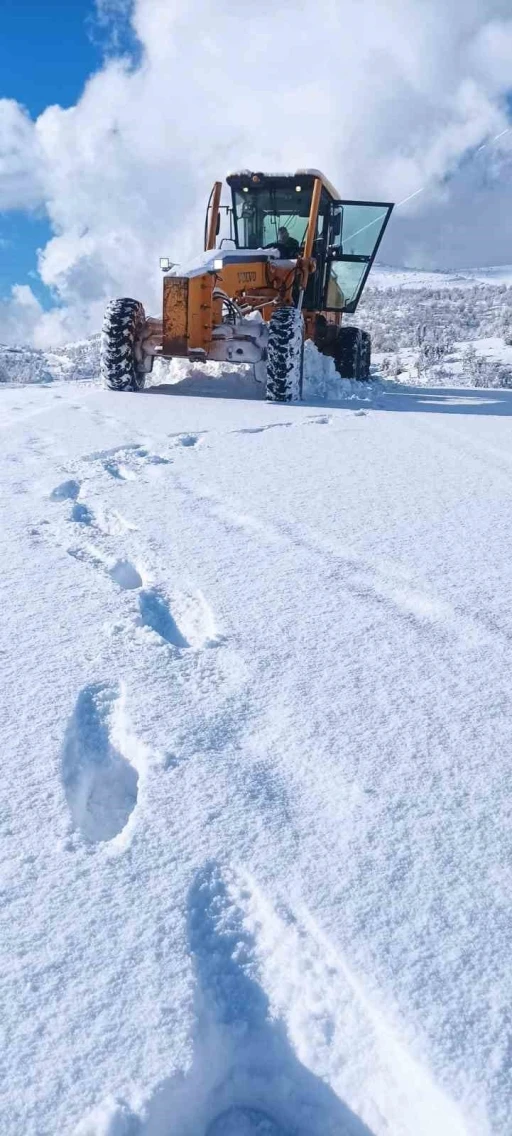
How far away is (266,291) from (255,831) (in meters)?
7.88

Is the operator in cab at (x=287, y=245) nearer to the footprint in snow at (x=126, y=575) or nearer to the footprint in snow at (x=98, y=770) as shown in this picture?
the footprint in snow at (x=126, y=575)

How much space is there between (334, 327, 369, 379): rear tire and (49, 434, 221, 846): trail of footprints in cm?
809

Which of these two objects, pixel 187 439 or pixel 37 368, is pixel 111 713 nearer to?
pixel 187 439

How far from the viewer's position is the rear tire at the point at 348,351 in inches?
396

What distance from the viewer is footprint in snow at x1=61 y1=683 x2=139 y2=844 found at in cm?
132

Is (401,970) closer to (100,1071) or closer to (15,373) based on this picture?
(100,1071)

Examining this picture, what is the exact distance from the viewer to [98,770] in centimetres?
144

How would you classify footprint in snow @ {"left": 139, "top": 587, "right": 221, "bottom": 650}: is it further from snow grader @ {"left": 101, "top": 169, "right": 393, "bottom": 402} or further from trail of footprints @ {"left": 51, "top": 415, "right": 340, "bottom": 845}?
snow grader @ {"left": 101, "top": 169, "right": 393, "bottom": 402}

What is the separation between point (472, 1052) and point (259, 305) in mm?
7826

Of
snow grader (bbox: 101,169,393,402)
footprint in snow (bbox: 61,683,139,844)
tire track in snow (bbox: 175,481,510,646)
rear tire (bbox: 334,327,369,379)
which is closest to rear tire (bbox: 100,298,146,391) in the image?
snow grader (bbox: 101,169,393,402)

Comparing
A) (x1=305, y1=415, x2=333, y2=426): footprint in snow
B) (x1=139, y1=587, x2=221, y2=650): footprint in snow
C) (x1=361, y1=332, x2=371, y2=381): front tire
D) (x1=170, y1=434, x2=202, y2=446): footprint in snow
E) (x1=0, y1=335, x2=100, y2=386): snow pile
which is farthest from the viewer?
(x1=0, y1=335, x2=100, y2=386): snow pile

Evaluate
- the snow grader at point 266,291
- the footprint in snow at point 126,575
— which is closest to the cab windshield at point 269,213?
the snow grader at point 266,291

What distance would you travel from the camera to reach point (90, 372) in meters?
13.0

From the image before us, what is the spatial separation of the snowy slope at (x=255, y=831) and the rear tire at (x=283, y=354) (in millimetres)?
4651
